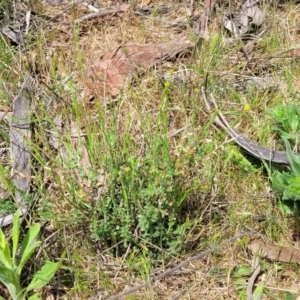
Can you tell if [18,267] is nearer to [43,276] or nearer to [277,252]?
[43,276]

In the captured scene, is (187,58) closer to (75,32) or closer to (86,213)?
(75,32)

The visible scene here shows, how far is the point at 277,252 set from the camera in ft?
7.97

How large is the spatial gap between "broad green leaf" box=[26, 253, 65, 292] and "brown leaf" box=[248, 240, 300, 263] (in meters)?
0.84

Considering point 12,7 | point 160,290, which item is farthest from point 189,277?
point 12,7

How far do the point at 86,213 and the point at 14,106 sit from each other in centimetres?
80

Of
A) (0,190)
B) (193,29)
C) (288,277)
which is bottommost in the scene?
(288,277)

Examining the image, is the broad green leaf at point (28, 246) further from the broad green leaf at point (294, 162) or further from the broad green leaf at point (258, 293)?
the broad green leaf at point (294, 162)

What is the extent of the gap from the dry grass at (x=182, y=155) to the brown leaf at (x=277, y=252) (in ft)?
0.12

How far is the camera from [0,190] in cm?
261

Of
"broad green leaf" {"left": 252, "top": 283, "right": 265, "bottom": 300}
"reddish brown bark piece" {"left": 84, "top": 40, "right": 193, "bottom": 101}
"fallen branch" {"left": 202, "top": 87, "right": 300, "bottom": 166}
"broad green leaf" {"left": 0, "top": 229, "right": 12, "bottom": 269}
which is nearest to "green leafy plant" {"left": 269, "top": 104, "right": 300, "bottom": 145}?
"fallen branch" {"left": 202, "top": 87, "right": 300, "bottom": 166}

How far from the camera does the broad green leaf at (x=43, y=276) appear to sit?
218cm

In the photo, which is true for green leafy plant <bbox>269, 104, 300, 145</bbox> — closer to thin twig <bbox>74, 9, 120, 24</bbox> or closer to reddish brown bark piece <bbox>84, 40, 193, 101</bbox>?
reddish brown bark piece <bbox>84, 40, 193, 101</bbox>

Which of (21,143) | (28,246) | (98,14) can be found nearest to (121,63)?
(98,14)

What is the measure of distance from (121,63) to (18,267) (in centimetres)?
141
